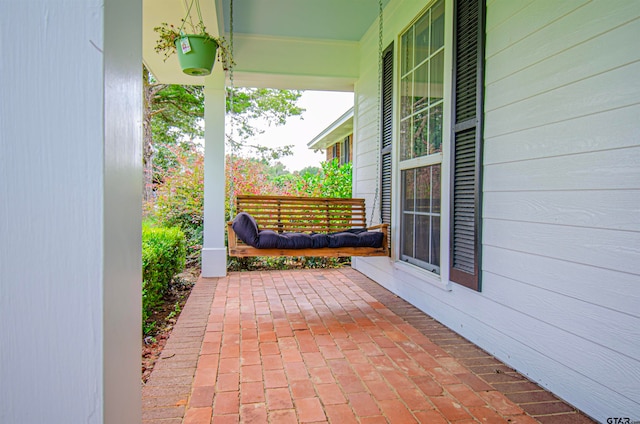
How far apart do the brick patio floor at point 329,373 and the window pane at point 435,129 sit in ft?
4.69

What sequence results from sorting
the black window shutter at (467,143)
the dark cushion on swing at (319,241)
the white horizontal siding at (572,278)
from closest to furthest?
the white horizontal siding at (572,278) < the black window shutter at (467,143) < the dark cushion on swing at (319,241)

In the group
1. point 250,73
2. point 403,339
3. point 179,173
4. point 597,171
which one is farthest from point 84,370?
point 179,173

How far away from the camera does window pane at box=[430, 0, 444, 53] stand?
340 cm

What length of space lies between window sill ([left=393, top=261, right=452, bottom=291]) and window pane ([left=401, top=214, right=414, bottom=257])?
→ 0.42 ft

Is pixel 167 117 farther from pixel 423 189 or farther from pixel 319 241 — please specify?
pixel 423 189

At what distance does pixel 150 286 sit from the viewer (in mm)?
3301

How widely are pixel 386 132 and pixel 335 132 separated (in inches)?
207

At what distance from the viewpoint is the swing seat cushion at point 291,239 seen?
11.1 ft

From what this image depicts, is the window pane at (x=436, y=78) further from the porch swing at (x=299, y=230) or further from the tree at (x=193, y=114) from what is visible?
the tree at (x=193, y=114)

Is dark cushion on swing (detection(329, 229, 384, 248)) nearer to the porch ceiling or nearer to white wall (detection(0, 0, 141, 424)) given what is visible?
the porch ceiling

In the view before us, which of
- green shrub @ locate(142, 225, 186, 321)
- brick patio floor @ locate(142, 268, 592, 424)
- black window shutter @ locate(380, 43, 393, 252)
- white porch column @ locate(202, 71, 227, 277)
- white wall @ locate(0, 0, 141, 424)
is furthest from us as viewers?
white porch column @ locate(202, 71, 227, 277)

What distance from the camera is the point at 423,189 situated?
12.2 feet

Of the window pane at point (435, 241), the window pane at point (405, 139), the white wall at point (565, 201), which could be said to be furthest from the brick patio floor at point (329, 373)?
the window pane at point (405, 139)

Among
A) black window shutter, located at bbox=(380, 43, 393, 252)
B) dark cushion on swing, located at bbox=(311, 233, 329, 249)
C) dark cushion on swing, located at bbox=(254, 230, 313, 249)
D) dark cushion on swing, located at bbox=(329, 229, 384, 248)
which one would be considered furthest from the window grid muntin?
dark cushion on swing, located at bbox=(254, 230, 313, 249)
